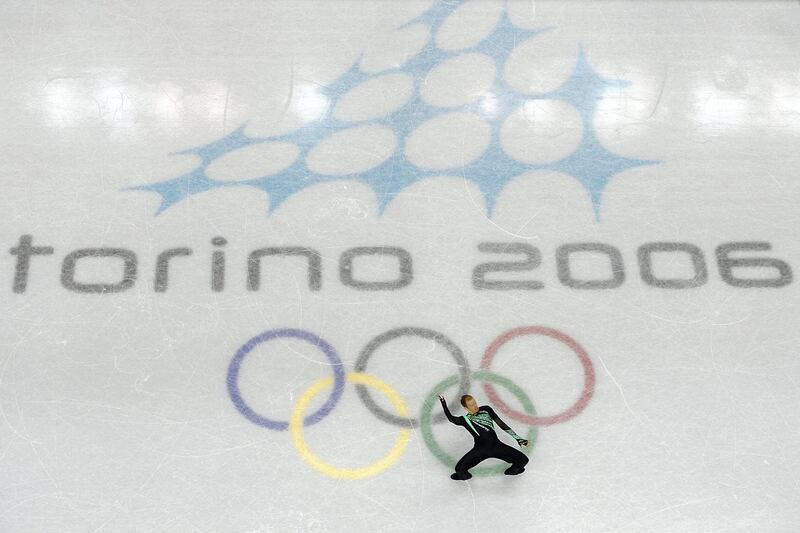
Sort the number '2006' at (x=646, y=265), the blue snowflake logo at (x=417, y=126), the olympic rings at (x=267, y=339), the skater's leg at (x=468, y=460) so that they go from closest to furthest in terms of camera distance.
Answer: the skater's leg at (x=468, y=460)
the olympic rings at (x=267, y=339)
the number '2006' at (x=646, y=265)
the blue snowflake logo at (x=417, y=126)

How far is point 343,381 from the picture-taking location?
13.8 feet

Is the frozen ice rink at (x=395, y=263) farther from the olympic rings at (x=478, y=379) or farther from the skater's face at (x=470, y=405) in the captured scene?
the skater's face at (x=470, y=405)

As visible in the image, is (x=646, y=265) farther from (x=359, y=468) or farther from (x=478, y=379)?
(x=359, y=468)

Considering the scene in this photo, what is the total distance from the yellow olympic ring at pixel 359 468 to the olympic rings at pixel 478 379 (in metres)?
0.11

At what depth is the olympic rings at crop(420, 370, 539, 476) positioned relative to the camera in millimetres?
4039

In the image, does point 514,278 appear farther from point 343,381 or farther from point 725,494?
point 725,494

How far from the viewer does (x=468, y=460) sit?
3.89 metres

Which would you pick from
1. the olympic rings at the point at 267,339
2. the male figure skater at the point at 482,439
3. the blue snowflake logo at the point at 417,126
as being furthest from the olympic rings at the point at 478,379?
the blue snowflake logo at the point at 417,126

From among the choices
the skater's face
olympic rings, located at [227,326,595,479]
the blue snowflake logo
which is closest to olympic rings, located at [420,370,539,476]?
olympic rings, located at [227,326,595,479]

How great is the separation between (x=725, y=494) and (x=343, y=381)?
7.06ft

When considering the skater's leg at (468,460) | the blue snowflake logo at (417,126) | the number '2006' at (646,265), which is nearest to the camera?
the skater's leg at (468,460)

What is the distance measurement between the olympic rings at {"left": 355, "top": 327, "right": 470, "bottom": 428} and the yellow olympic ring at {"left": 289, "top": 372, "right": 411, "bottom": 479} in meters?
0.04

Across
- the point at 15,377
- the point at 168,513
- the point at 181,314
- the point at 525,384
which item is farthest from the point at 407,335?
the point at 15,377

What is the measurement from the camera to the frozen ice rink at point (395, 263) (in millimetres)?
3986
